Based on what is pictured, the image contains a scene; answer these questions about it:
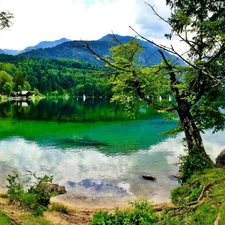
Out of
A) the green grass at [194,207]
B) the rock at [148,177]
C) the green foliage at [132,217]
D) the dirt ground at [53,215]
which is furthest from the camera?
the rock at [148,177]

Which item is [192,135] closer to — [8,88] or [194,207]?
[194,207]

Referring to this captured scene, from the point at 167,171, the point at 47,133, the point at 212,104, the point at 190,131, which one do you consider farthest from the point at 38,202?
the point at 47,133

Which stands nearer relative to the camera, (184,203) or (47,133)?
(184,203)

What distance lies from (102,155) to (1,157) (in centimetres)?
1213

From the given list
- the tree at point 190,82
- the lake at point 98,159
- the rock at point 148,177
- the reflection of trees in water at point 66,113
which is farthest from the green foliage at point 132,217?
the reflection of trees in water at point 66,113

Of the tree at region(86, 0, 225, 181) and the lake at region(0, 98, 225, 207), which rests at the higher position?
the tree at region(86, 0, 225, 181)

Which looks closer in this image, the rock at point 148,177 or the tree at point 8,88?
the rock at point 148,177

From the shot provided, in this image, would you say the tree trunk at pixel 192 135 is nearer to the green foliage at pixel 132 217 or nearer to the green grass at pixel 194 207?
the green grass at pixel 194 207

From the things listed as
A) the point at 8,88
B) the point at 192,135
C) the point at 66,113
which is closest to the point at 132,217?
the point at 192,135

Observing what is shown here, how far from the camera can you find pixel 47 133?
51406 mm

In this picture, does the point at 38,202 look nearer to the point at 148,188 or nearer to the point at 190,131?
the point at 190,131

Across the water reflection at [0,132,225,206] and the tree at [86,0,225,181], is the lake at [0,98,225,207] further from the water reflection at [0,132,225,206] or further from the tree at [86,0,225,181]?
the tree at [86,0,225,181]

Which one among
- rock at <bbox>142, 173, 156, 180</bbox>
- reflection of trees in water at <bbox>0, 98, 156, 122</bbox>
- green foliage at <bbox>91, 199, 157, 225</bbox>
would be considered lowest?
reflection of trees in water at <bbox>0, 98, 156, 122</bbox>

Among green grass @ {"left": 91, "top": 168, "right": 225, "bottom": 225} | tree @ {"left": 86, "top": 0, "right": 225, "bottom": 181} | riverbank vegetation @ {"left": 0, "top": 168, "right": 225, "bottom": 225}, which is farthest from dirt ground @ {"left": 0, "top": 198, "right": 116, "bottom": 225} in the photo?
tree @ {"left": 86, "top": 0, "right": 225, "bottom": 181}
